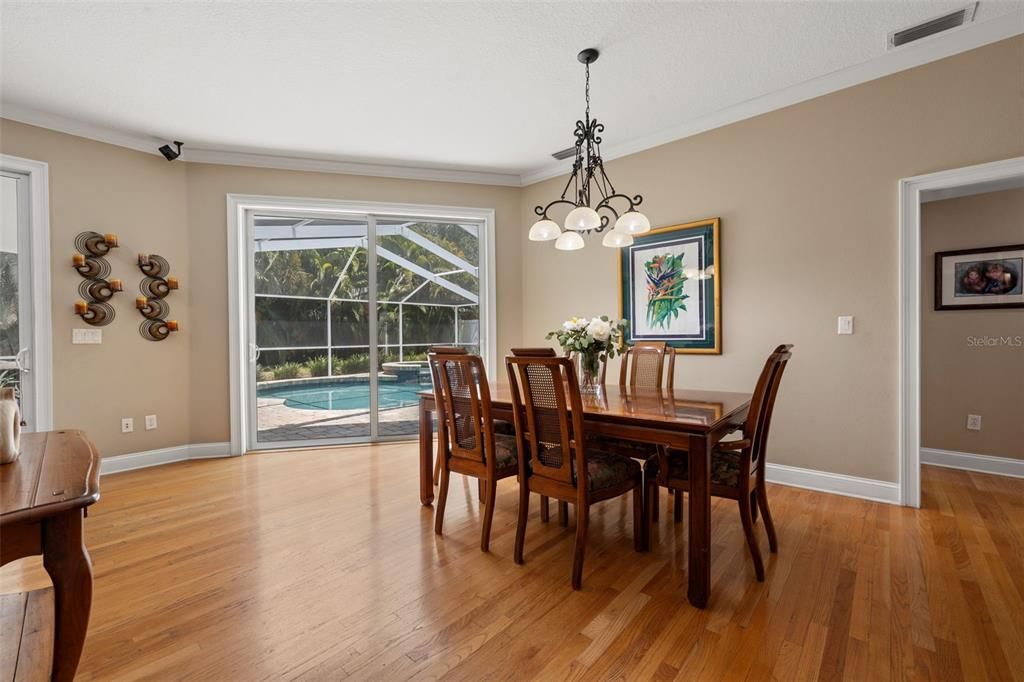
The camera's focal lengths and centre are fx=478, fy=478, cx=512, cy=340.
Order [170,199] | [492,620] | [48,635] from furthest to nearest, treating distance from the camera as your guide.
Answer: [170,199] → [492,620] → [48,635]

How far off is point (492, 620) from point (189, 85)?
143 inches

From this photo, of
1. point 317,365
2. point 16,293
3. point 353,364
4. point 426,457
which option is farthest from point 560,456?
point 16,293

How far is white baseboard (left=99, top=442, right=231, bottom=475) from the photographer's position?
380 cm

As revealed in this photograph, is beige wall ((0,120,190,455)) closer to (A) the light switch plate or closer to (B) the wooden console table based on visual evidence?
(A) the light switch plate

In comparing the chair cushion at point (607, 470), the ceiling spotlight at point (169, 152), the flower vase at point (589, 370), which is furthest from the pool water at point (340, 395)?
the chair cushion at point (607, 470)

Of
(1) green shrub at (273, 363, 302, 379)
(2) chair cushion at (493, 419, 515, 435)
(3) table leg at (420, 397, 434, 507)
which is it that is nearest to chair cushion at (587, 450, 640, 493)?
(2) chair cushion at (493, 419, 515, 435)

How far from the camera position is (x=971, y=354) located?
369 cm

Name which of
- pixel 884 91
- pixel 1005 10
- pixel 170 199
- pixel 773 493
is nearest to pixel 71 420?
pixel 170 199

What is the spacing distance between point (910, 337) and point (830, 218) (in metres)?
0.89

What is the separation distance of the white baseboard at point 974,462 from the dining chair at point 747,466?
8.32 ft

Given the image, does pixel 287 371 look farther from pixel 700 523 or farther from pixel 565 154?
pixel 700 523

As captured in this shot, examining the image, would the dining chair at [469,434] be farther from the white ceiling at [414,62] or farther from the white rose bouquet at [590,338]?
the white ceiling at [414,62]

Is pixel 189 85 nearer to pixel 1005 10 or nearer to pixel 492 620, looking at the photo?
pixel 492 620

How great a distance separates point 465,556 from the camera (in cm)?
236
